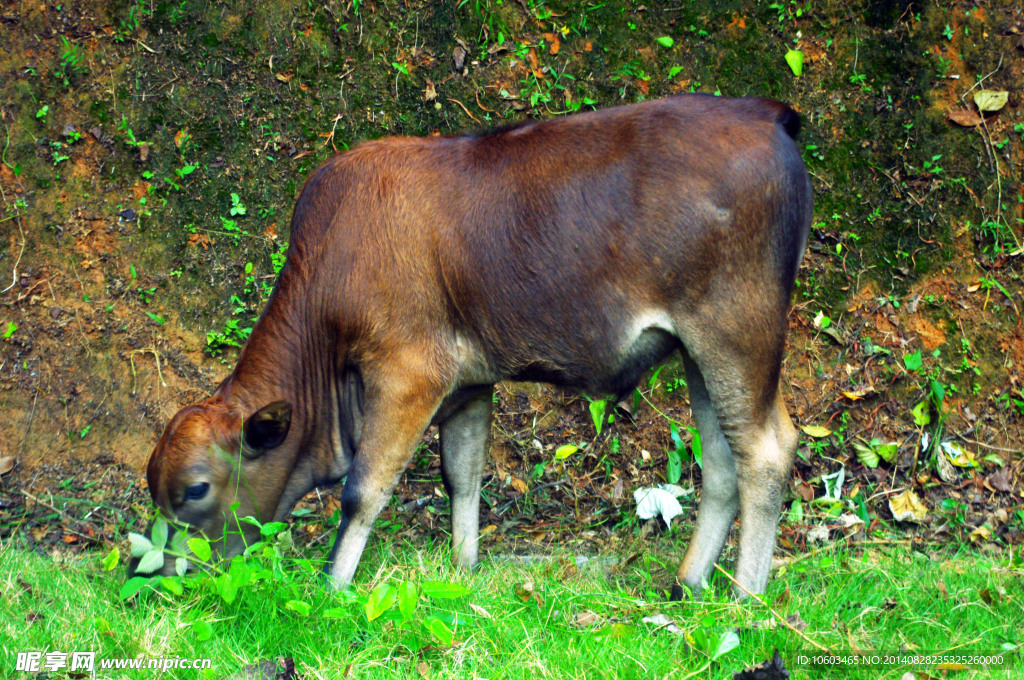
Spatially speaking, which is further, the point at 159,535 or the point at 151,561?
the point at 159,535

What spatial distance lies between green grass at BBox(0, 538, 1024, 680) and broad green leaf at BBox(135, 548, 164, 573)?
135 mm

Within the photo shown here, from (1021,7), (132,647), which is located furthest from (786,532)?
(1021,7)

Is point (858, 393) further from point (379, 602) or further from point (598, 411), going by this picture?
point (379, 602)

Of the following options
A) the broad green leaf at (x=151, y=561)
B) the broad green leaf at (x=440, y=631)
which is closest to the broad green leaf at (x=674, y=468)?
the broad green leaf at (x=440, y=631)

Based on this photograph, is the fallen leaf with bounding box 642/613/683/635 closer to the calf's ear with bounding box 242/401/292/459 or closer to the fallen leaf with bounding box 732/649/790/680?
the fallen leaf with bounding box 732/649/790/680

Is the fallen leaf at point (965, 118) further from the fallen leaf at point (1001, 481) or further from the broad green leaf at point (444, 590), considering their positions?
the broad green leaf at point (444, 590)

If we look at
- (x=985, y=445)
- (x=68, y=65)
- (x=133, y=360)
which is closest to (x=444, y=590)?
(x=133, y=360)

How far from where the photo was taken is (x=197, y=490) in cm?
415

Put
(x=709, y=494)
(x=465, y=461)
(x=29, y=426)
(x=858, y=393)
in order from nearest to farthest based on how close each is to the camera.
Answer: (x=709, y=494) < (x=465, y=461) < (x=29, y=426) < (x=858, y=393)

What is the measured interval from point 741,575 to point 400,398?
1.79m

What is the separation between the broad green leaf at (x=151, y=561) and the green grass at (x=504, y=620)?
0.44 feet

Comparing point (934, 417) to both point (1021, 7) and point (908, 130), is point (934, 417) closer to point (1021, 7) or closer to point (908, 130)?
point (908, 130)

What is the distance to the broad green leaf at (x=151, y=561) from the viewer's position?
381 centimetres

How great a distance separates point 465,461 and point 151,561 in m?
1.61
